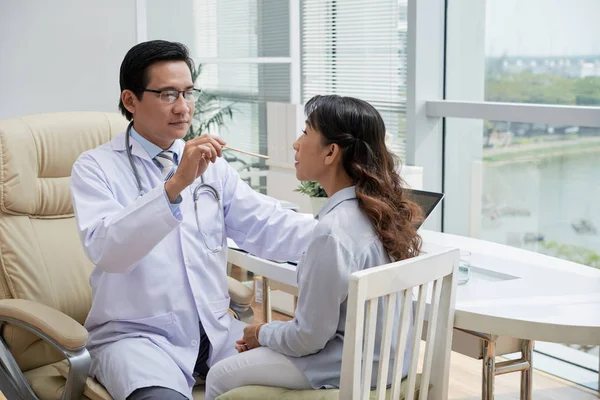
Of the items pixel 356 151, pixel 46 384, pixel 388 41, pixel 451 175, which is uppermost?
pixel 388 41

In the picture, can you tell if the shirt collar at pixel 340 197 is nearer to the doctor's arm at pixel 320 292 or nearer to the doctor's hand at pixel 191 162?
the doctor's arm at pixel 320 292

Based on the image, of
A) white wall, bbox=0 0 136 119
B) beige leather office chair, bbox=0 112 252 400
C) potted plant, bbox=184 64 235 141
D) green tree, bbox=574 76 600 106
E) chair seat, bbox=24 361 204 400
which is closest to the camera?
chair seat, bbox=24 361 204 400

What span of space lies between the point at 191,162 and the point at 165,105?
1.00 feet

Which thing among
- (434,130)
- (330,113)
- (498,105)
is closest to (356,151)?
(330,113)

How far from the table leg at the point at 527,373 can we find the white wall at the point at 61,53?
2416 mm

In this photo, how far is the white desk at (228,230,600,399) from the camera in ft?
5.57

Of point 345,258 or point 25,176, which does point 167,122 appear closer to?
point 25,176

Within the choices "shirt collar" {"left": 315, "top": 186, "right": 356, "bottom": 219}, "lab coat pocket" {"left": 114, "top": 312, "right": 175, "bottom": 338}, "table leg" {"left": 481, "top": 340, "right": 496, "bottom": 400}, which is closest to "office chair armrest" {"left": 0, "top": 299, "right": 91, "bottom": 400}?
"lab coat pocket" {"left": 114, "top": 312, "right": 175, "bottom": 338}

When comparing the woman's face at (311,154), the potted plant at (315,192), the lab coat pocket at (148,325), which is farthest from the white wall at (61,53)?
the woman's face at (311,154)

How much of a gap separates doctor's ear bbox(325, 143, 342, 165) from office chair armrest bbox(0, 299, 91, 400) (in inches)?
28.2

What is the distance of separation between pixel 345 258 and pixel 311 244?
0.07 metres

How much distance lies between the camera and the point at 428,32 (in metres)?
3.87

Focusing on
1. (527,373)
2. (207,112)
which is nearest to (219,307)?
(527,373)

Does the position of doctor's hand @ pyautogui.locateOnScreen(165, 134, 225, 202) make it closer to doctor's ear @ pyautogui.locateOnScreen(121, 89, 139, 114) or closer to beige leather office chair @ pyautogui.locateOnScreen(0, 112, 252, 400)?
doctor's ear @ pyautogui.locateOnScreen(121, 89, 139, 114)
